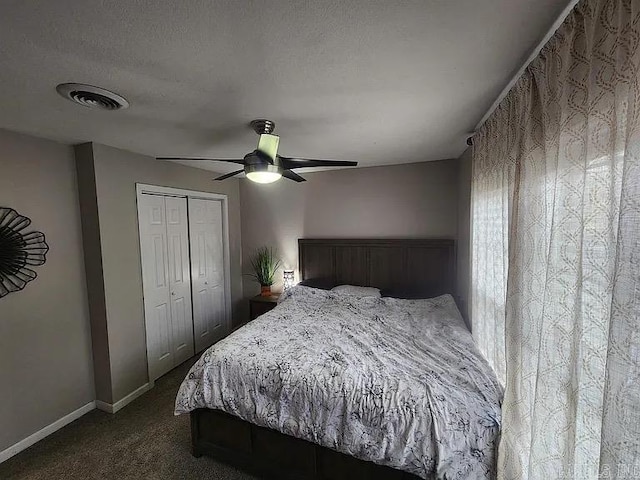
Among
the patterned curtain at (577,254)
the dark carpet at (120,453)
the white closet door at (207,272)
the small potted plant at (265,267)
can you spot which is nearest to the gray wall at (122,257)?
the dark carpet at (120,453)

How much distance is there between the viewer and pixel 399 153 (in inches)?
117

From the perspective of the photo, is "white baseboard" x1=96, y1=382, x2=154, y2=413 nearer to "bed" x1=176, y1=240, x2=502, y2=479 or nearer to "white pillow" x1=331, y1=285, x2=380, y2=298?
"bed" x1=176, y1=240, x2=502, y2=479

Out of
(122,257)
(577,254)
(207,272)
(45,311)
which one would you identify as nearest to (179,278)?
(207,272)

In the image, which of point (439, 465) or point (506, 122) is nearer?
point (439, 465)

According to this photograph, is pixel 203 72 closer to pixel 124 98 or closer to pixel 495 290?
pixel 124 98

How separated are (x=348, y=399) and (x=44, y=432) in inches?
100

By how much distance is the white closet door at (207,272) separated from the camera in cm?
359

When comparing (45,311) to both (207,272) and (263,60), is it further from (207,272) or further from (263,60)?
(263,60)

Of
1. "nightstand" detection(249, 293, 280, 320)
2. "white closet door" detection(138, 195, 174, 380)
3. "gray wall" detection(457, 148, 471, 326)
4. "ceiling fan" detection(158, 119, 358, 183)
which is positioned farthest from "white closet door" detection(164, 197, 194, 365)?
"gray wall" detection(457, 148, 471, 326)

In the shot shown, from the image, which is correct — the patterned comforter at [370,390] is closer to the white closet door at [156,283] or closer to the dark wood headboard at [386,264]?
the dark wood headboard at [386,264]

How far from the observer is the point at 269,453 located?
5.99 ft

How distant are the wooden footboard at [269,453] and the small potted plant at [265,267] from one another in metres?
2.01

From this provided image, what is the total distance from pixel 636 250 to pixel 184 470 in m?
→ 2.62

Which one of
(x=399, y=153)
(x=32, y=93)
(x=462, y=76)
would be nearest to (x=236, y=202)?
(x=399, y=153)
